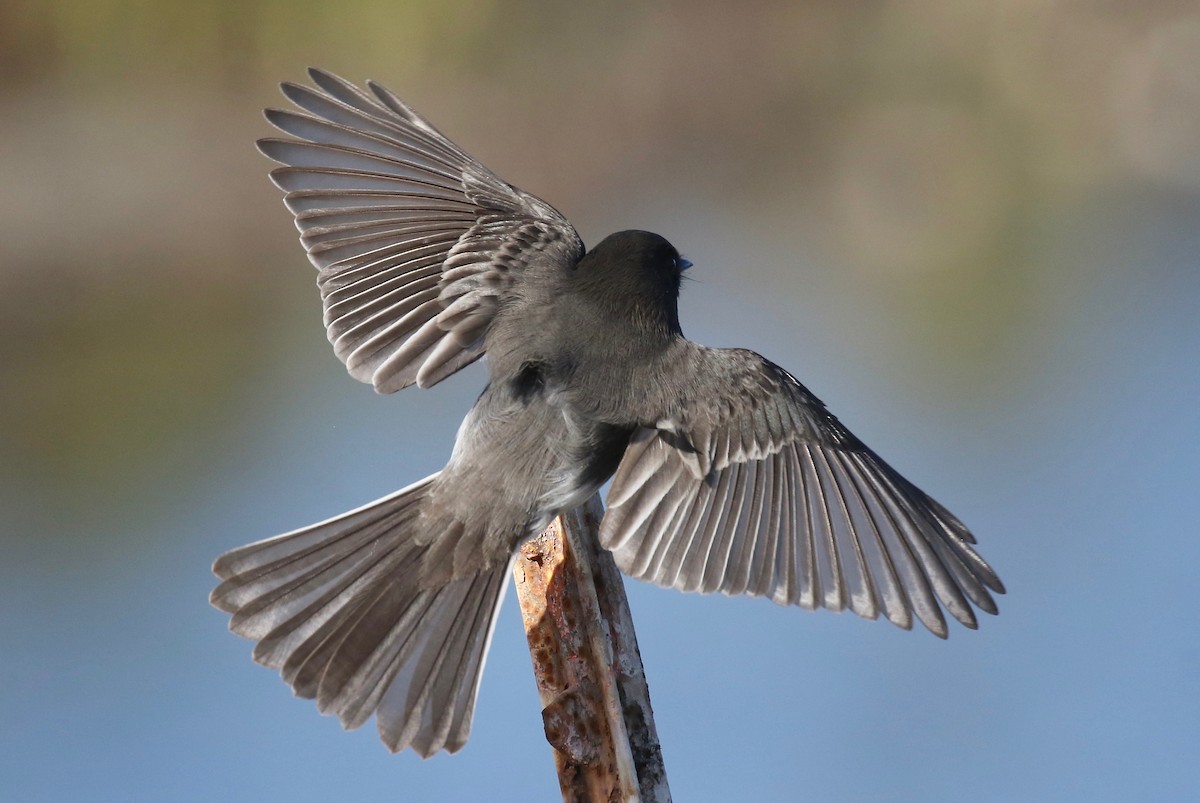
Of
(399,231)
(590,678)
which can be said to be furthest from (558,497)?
(399,231)

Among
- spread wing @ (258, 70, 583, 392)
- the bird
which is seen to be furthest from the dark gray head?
spread wing @ (258, 70, 583, 392)

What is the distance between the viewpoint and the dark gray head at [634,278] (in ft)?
5.74

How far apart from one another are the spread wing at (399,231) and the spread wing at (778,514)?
1.17 ft

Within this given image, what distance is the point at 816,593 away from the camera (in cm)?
166

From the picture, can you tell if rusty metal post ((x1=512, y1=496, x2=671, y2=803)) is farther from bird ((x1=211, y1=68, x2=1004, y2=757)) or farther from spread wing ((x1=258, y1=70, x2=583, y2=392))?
spread wing ((x1=258, y1=70, x2=583, y2=392))

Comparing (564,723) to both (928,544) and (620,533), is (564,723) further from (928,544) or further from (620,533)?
(928,544)

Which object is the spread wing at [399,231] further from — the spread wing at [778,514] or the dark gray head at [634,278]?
the spread wing at [778,514]

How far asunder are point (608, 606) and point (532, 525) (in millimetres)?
152

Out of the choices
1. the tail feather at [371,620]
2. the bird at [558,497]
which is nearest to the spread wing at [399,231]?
the bird at [558,497]

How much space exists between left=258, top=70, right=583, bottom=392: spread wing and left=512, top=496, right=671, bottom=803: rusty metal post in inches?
15.0

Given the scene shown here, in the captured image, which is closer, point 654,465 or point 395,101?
point 654,465

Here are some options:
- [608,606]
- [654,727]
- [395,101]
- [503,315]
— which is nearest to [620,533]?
[608,606]

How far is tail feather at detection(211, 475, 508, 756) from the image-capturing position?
1.47 metres

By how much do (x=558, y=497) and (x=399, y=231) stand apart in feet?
2.39
